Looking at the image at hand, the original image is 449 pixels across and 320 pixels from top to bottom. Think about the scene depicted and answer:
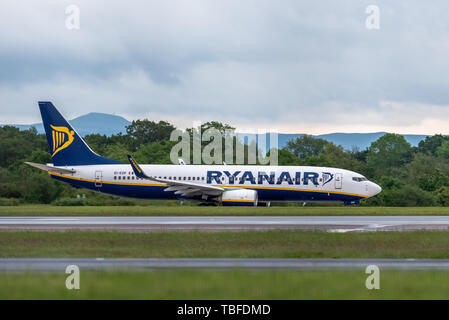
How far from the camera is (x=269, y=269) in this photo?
624 inches

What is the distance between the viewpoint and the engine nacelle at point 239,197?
49219mm

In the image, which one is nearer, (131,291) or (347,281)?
(131,291)

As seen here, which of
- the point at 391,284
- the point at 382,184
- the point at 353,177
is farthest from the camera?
the point at 382,184

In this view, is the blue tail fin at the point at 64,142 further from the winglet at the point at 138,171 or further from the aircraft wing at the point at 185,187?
the winglet at the point at 138,171

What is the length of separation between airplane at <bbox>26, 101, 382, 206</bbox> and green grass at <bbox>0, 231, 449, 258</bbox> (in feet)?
76.5

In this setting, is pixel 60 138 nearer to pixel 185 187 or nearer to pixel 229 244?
pixel 185 187

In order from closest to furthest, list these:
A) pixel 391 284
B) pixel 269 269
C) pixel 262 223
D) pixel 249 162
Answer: pixel 391 284 < pixel 269 269 < pixel 262 223 < pixel 249 162

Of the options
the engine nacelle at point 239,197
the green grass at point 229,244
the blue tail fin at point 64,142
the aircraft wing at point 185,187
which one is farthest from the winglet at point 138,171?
the green grass at point 229,244

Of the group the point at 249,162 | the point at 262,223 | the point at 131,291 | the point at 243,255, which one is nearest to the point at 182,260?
the point at 243,255

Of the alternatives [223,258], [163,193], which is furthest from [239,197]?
[223,258]

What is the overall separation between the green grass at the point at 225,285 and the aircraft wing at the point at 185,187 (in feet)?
111

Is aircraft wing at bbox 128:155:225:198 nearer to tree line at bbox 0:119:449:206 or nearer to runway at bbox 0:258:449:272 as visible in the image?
tree line at bbox 0:119:449:206

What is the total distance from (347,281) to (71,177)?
42.5m
